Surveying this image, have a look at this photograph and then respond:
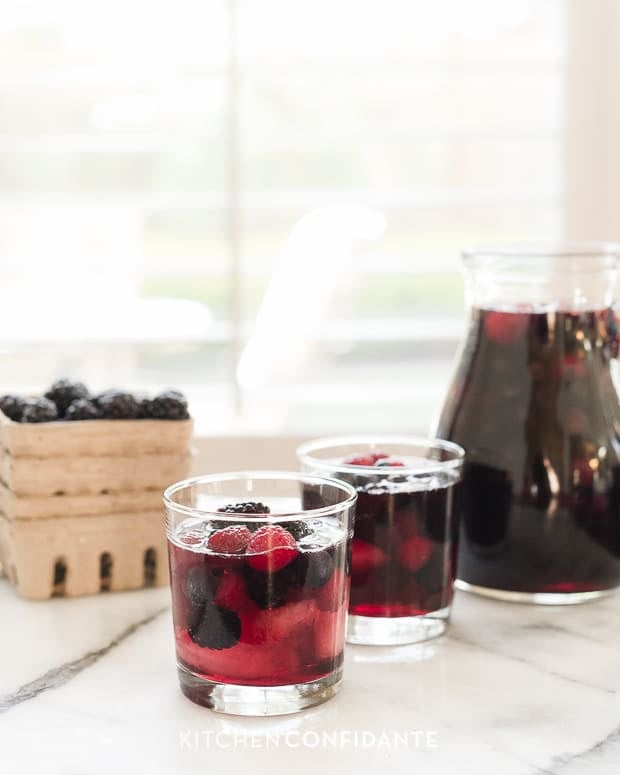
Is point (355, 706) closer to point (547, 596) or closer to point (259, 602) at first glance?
point (259, 602)

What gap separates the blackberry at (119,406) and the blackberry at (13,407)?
0.07 m

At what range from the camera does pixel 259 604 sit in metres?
0.85

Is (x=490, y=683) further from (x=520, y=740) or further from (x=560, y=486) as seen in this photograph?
(x=560, y=486)

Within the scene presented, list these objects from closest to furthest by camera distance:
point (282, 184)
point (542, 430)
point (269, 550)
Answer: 1. point (269, 550)
2. point (542, 430)
3. point (282, 184)

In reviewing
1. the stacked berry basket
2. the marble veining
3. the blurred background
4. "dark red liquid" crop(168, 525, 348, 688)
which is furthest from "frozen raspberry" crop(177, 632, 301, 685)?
the blurred background

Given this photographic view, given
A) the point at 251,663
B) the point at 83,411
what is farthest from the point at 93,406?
the point at 251,663

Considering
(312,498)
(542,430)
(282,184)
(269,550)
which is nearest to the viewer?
(269,550)

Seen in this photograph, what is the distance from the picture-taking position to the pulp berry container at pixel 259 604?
0.85 metres

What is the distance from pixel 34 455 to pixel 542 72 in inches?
42.8

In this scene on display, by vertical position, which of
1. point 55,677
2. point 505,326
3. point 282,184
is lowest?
point 55,677

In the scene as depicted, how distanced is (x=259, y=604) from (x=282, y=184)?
1.11 m

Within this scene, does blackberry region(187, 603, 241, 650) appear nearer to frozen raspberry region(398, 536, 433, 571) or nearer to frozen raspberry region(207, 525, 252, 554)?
frozen raspberry region(207, 525, 252, 554)

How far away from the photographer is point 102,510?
1134 millimetres

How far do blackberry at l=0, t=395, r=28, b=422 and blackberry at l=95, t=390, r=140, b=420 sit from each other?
71mm
